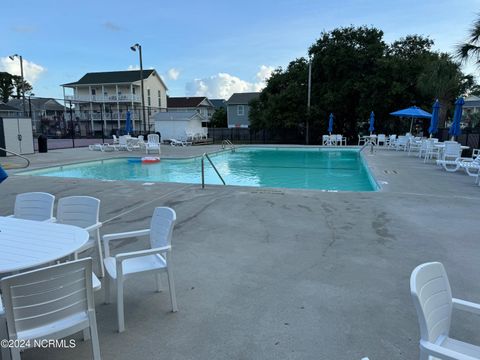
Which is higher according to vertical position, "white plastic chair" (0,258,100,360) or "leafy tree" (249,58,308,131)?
"leafy tree" (249,58,308,131)

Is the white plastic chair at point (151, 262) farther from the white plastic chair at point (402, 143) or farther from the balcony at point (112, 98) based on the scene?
the balcony at point (112, 98)

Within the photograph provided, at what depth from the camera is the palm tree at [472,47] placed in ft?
37.9

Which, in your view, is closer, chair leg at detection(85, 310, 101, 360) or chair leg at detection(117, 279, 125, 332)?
chair leg at detection(85, 310, 101, 360)

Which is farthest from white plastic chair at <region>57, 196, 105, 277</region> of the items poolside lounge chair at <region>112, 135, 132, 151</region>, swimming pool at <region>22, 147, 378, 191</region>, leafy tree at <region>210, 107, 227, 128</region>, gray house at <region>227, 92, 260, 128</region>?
leafy tree at <region>210, 107, 227, 128</region>

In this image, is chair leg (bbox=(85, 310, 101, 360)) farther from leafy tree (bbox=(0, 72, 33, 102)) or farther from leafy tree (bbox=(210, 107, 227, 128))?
leafy tree (bbox=(0, 72, 33, 102))

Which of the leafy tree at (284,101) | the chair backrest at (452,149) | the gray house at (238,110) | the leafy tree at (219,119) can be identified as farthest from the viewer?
the leafy tree at (219,119)

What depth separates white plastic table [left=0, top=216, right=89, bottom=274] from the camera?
2037mm

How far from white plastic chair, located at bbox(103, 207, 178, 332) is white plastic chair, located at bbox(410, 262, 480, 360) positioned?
1.70m

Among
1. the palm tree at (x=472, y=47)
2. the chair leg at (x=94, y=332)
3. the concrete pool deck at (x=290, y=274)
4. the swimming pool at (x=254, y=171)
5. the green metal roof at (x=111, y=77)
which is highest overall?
the green metal roof at (x=111, y=77)

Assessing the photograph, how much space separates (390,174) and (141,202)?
6800 mm

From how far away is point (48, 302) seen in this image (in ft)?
5.72

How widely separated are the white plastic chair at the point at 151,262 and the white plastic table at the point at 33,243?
0.34 m

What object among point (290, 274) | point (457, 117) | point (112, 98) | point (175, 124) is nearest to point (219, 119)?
point (112, 98)

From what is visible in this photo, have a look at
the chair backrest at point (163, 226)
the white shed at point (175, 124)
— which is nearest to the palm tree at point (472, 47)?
the chair backrest at point (163, 226)
